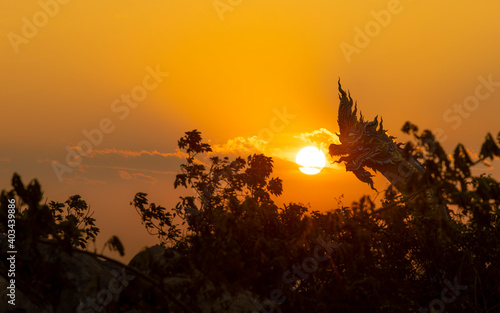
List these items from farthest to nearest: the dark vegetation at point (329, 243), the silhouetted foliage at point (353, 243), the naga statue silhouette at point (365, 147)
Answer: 1. the naga statue silhouette at point (365, 147)
2. the silhouetted foliage at point (353, 243)
3. the dark vegetation at point (329, 243)

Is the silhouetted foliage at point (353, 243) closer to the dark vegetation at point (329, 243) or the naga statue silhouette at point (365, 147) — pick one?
the dark vegetation at point (329, 243)

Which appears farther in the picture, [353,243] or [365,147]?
[365,147]

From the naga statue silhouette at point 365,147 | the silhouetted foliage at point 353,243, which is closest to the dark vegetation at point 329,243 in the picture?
the silhouetted foliage at point 353,243

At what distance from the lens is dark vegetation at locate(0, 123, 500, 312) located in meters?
6.32

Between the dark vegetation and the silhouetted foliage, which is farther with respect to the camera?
the silhouetted foliage

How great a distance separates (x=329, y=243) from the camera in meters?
10.2

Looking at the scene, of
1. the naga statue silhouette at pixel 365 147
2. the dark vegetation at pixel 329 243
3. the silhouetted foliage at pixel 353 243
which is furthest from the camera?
the naga statue silhouette at pixel 365 147

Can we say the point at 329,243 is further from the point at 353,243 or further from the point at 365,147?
the point at 365,147

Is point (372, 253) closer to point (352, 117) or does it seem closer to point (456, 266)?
point (456, 266)

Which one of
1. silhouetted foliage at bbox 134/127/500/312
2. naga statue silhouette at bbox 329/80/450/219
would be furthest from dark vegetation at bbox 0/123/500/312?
naga statue silhouette at bbox 329/80/450/219

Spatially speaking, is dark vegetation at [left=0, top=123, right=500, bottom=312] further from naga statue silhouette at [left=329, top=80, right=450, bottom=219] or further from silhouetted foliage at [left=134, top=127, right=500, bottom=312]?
naga statue silhouette at [left=329, top=80, right=450, bottom=219]

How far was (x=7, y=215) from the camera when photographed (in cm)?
604

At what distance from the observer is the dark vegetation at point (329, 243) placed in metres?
6.32

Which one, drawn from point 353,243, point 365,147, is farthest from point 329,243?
point 365,147
